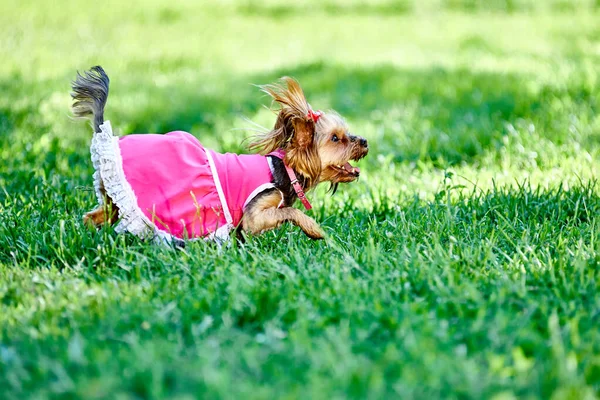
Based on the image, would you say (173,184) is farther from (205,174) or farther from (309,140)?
(309,140)

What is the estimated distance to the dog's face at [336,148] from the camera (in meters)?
4.47

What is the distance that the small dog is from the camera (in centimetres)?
412

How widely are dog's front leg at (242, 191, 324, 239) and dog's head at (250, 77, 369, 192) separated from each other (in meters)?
0.31

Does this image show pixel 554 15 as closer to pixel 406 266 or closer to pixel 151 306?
pixel 406 266

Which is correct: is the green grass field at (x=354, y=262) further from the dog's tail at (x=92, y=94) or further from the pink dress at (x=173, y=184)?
the dog's tail at (x=92, y=94)

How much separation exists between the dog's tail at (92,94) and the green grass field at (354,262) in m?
0.66

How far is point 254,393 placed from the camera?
241 cm

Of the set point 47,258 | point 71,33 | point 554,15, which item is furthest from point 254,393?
point 554,15

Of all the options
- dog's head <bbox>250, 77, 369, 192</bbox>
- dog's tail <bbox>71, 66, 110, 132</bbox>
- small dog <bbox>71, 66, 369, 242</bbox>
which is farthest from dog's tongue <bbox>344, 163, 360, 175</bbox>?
dog's tail <bbox>71, 66, 110, 132</bbox>

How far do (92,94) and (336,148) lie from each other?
5.09 feet

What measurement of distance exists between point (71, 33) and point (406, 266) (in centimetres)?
1105

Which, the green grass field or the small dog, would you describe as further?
the small dog

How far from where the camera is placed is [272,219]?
166 inches

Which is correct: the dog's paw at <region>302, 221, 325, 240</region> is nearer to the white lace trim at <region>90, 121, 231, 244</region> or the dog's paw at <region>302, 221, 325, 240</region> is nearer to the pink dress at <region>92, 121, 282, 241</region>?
the pink dress at <region>92, 121, 282, 241</region>
